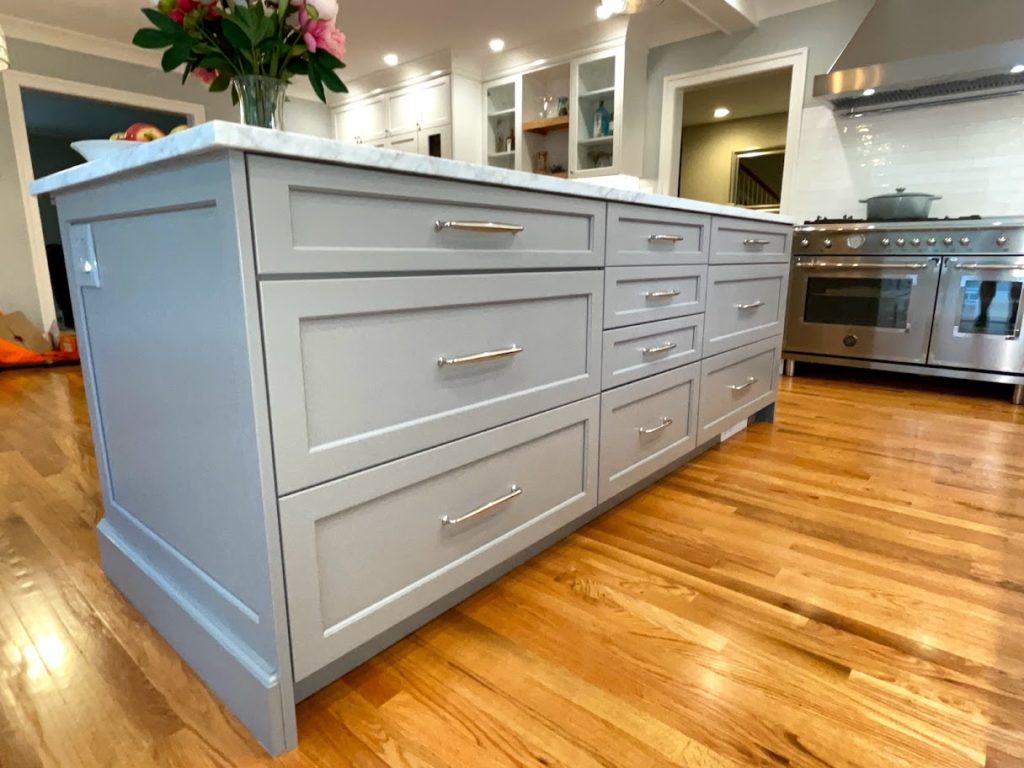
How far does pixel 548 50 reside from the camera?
170 inches

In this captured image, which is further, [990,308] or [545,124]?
[545,124]

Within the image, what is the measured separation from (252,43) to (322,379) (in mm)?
525

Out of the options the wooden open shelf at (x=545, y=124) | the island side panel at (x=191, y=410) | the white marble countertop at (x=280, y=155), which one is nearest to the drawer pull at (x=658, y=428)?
the white marble countertop at (x=280, y=155)

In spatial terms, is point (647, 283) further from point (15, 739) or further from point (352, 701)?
point (15, 739)

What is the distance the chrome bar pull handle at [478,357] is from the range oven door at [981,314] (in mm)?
2867

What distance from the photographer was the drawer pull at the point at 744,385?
209 cm

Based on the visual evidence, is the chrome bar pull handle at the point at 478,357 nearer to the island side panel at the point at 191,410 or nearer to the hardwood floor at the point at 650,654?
the island side panel at the point at 191,410

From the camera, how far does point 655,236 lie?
1506 mm

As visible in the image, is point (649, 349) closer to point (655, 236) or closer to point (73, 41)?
point (655, 236)

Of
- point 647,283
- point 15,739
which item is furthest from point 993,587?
point 15,739

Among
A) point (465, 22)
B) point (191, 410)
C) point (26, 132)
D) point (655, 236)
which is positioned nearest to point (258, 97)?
point (191, 410)

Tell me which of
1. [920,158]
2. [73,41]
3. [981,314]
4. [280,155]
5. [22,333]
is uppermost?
[73,41]

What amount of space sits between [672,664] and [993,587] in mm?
827

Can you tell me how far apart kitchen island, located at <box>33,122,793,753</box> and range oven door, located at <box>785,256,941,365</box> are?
2.34 m
